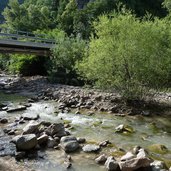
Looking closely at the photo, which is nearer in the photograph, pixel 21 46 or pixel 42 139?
pixel 42 139

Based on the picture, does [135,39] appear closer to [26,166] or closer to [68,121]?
[68,121]

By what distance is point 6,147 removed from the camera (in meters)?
12.9

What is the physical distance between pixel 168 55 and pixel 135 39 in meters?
2.37

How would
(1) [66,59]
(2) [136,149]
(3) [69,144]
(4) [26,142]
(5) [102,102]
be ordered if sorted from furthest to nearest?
(1) [66,59] < (5) [102,102] < (3) [69,144] < (2) [136,149] < (4) [26,142]

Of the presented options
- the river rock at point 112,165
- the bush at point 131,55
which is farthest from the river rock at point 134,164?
the bush at point 131,55

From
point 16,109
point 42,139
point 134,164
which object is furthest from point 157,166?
point 16,109

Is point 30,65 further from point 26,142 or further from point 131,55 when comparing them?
point 26,142

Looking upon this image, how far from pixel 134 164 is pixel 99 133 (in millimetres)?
4974

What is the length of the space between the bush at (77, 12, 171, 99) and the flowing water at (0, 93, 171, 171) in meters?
2.66

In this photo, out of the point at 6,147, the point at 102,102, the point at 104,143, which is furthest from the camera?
the point at 102,102

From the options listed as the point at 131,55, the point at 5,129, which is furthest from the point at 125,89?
the point at 5,129

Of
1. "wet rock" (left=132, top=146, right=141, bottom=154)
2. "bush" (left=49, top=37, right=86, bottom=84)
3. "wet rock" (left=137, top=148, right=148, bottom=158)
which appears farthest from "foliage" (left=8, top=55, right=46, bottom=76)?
"wet rock" (left=137, top=148, right=148, bottom=158)

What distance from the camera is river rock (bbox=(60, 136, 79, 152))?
13.0 metres

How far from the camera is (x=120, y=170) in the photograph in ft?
36.1
